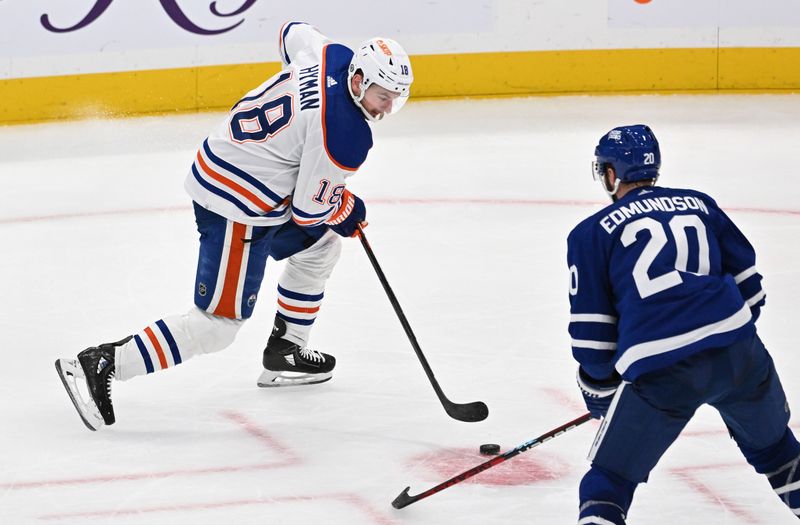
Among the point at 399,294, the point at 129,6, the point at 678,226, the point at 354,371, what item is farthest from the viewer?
the point at 129,6

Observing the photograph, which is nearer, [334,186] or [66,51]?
[334,186]

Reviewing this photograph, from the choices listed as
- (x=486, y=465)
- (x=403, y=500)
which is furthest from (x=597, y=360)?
(x=403, y=500)

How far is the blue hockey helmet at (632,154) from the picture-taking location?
244cm

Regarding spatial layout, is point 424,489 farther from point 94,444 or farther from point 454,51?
point 454,51

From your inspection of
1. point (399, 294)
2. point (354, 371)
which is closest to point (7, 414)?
point (354, 371)

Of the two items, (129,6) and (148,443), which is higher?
(129,6)

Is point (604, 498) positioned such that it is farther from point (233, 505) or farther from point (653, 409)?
point (233, 505)

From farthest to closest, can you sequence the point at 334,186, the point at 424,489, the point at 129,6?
the point at 129,6, the point at 334,186, the point at 424,489

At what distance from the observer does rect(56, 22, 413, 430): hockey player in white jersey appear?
3260mm

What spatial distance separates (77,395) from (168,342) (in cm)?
28

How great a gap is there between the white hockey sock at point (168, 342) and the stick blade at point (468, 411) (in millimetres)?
621

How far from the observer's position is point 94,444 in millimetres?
3332

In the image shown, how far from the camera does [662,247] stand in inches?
90.7

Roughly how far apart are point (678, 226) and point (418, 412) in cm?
137
